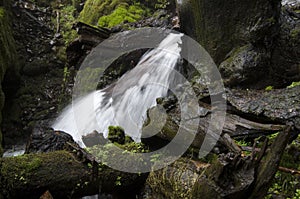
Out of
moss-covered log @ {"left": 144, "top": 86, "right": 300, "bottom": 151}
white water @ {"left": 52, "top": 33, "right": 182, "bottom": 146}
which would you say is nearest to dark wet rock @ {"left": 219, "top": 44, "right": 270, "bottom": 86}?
moss-covered log @ {"left": 144, "top": 86, "right": 300, "bottom": 151}

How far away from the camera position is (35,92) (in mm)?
10430

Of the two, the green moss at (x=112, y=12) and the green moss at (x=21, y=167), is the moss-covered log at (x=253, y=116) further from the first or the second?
the green moss at (x=112, y=12)

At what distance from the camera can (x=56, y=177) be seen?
3.75 m

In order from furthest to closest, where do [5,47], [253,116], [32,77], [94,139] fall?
[32,77] → [5,47] → [94,139] → [253,116]

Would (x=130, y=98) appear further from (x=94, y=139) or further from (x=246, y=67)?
(x=246, y=67)

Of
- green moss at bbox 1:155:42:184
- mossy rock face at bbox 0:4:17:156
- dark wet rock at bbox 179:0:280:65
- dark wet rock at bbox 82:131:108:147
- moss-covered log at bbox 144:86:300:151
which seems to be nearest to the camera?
green moss at bbox 1:155:42:184

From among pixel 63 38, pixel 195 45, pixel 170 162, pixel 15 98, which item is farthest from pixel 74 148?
pixel 63 38

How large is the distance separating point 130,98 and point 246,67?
266 cm

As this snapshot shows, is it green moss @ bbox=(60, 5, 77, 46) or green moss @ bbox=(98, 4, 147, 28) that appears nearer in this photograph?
green moss @ bbox=(98, 4, 147, 28)

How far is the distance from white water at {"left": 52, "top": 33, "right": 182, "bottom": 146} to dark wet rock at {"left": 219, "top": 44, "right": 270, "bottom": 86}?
5.90 feet

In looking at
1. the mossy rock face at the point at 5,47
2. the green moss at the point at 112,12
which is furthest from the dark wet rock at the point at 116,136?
the green moss at the point at 112,12

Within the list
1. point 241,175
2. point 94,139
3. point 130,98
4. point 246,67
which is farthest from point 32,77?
point 241,175

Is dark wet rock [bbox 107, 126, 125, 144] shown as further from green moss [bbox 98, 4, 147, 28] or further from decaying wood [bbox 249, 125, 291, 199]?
green moss [bbox 98, 4, 147, 28]

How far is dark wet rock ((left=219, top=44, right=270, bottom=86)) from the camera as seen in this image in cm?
541
